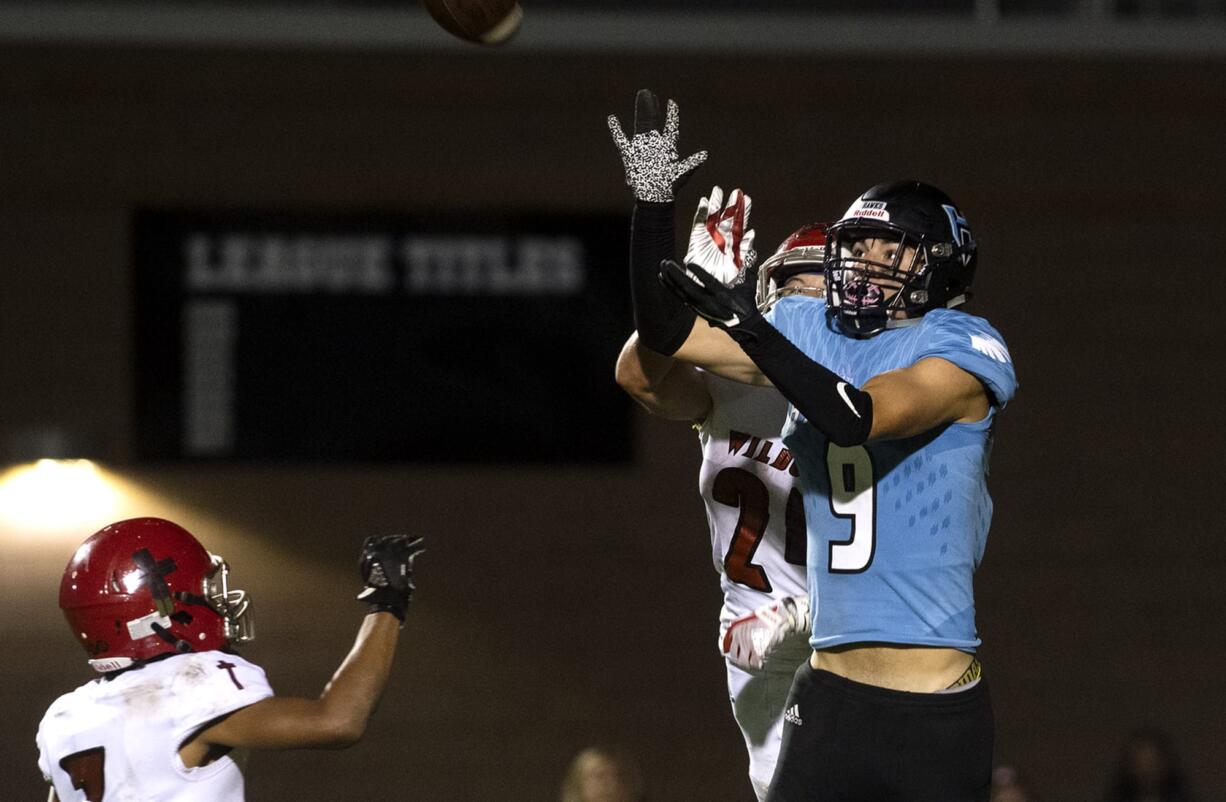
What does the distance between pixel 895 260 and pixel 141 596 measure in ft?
4.71

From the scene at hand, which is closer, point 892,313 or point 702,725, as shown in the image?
point 892,313

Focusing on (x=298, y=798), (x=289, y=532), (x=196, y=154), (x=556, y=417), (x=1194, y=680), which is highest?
(x=196, y=154)

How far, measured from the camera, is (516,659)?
8180 mm

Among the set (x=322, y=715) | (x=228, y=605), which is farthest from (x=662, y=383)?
(x=322, y=715)

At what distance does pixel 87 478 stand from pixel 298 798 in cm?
179

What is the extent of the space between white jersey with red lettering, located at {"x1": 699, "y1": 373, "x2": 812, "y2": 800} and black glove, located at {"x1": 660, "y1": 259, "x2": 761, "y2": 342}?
39.7 inches

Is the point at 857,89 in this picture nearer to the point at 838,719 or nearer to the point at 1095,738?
the point at 1095,738

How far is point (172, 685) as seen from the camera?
2.84 metres

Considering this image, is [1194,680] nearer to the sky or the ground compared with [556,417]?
nearer to the ground

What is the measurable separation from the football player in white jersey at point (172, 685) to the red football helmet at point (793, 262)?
1200 millimetres

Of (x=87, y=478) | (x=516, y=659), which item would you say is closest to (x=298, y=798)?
(x=516, y=659)

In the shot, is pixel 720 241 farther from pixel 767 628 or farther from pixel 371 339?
pixel 371 339

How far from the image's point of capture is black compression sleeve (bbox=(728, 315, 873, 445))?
2738 millimetres

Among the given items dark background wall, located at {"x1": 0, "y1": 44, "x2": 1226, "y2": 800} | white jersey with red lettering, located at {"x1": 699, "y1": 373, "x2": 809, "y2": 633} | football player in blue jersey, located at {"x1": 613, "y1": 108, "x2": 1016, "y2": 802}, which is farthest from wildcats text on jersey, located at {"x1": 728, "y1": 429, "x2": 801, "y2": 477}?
dark background wall, located at {"x1": 0, "y1": 44, "x2": 1226, "y2": 800}
